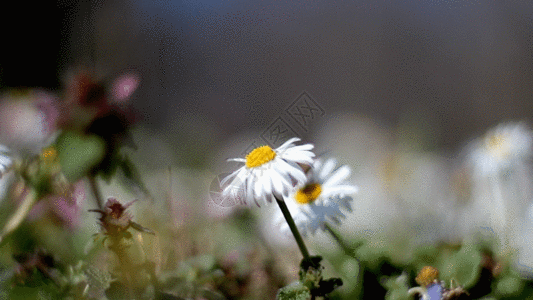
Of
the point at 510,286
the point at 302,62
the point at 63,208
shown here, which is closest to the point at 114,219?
the point at 63,208

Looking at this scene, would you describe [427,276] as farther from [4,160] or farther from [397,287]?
[4,160]

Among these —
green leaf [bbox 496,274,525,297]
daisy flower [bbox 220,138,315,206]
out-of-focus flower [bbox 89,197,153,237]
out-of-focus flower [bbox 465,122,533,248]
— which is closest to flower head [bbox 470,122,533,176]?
out-of-focus flower [bbox 465,122,533,248]

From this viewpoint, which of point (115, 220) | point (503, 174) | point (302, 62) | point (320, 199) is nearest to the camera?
point (115, 220)

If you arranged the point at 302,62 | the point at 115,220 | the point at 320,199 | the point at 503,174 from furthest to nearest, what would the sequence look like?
1. the point at 302,62
2. the point at 503,174
3. the point at 320,199
4. the point at 115,220

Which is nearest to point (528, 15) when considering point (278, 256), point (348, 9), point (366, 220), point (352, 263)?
point (348, 9)

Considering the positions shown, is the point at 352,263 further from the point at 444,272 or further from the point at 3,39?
the point at 3,39

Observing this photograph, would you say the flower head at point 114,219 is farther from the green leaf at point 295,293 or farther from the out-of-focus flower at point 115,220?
the green leaf at point 295,293
